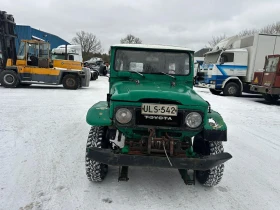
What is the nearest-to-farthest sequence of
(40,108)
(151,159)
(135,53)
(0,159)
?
(151,159) → (0,159) → (135,53) → (40,108)

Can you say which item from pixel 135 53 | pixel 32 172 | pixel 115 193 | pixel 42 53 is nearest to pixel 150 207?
pixel 115 193

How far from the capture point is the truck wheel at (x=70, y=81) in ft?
44.7

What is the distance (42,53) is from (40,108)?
6.41 meters

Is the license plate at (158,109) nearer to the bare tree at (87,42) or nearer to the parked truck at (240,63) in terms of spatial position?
the parked truck at (240,63)

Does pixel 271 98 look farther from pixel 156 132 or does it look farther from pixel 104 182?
pixel 104 182

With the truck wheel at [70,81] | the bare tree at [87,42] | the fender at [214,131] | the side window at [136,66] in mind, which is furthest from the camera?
the bare tree at [87,42]

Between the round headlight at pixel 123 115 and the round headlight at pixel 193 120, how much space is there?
667mm

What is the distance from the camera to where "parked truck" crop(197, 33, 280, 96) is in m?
13.5

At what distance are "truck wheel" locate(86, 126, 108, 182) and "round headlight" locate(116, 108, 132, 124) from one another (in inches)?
20.7

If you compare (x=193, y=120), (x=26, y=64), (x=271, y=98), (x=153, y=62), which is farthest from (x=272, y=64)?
(x=26, y=64)

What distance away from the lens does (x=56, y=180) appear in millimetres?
3248

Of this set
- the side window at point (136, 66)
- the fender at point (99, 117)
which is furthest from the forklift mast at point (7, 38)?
the fender at point (99, 117)

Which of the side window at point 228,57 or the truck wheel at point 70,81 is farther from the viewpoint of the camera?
the side window at point 228,57

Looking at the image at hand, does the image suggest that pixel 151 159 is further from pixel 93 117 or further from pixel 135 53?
pixel 135 53
